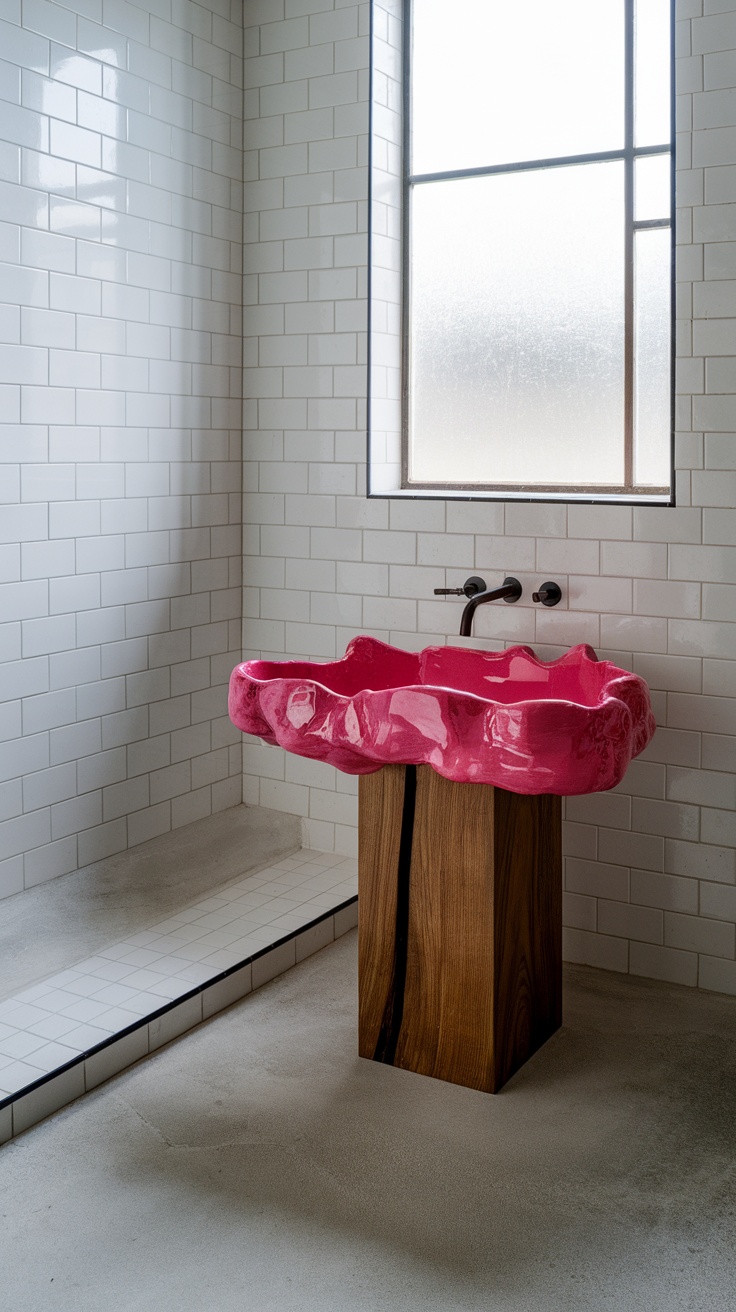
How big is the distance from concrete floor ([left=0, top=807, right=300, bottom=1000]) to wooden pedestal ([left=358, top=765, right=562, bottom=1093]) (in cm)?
76

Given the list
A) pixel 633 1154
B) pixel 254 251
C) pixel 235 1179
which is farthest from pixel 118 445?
pixel 633 1154

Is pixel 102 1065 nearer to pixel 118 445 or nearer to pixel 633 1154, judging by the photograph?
pixel 633 1154

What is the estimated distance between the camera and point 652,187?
9.46 feet

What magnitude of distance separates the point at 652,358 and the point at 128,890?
2.00m

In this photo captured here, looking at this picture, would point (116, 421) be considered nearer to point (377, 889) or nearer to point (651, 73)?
point (377, 889)

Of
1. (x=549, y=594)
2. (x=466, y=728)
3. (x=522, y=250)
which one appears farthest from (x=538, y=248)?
(x=466, y=728)

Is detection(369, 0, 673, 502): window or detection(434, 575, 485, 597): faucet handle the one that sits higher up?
detection(369, 0, 673, 502): window

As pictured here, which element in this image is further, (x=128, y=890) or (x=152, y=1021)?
(x=128, y=890)

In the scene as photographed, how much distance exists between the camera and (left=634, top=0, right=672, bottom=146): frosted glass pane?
2.84 metres

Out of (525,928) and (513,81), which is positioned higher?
(513,81)

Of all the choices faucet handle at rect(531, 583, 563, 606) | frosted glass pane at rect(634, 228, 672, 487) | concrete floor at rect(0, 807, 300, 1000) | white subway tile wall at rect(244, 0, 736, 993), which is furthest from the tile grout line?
frosted glass pane at rect(634, 228, 672, 487)

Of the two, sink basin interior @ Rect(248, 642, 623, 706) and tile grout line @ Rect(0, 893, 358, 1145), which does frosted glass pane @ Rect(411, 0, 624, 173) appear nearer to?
sink basin interior @ Rect(248, 642, 623, 706)

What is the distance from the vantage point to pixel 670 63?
2689mm

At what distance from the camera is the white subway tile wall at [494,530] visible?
2643mm
